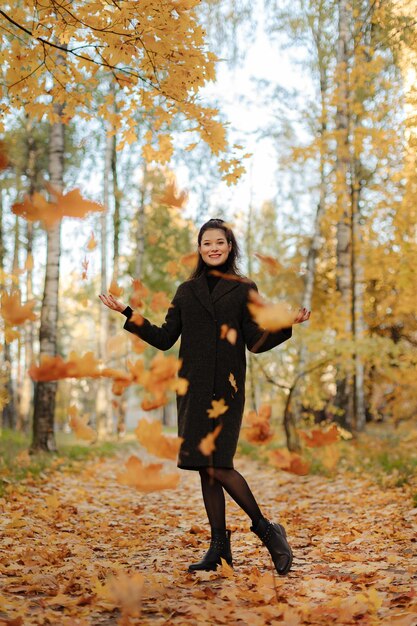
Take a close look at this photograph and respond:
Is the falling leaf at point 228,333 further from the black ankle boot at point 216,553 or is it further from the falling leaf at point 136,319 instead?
the black ankle boot at point 216,553

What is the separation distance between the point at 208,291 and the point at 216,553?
143 centimetres

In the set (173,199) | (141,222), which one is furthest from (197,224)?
(173,199)

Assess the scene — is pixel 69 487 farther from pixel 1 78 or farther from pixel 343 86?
pixel 343 86

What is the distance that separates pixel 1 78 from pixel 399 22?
453 centimetres

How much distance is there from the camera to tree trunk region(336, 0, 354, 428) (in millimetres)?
10037

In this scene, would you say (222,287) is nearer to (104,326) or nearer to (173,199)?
(173,199)

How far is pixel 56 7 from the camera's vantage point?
4.25m

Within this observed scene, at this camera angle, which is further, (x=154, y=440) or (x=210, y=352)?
(x=154, y=440)

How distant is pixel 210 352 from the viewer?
3.62 m

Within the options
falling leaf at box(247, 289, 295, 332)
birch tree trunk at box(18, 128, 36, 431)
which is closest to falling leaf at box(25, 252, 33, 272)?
birch tree trunk at box(18, 128, 36, 431)

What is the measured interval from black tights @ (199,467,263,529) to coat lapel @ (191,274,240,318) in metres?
0.85

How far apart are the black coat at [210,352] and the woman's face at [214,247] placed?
0.38 ft

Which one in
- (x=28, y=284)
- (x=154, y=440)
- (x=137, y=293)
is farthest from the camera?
(x=28, y=284)

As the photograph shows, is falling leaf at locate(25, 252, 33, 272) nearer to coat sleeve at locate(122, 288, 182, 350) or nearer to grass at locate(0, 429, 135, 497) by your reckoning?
grass at locate(0, 429, 135, 497)
